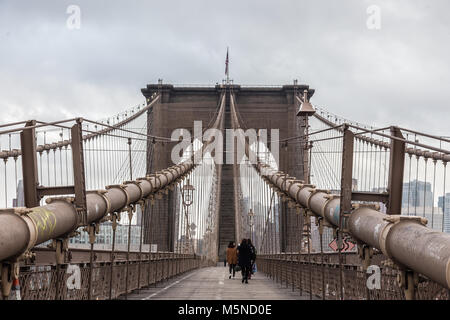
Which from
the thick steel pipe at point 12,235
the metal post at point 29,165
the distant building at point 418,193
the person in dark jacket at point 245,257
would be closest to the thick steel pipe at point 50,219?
the thick steel pipe at point 12,235

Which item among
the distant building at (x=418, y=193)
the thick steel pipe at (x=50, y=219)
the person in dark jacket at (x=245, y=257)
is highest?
the thick steel pipe at (x=50, y=219)

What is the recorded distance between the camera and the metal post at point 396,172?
25.4 feet

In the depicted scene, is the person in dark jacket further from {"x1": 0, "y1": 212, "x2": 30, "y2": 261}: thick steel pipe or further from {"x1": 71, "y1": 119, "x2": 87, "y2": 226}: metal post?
{"x1": 0, "y1": 212, "x2": 30, "y2": 261}: thick steel pipe

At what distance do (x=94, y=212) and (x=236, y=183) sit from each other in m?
36.3

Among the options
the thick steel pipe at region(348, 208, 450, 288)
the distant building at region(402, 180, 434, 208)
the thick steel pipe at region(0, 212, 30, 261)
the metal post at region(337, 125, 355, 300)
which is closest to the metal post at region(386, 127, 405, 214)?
the metal post at region(337, 125, 355, 300)

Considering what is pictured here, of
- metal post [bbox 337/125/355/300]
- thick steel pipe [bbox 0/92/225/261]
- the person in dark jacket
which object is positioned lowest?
the person in dark jacket

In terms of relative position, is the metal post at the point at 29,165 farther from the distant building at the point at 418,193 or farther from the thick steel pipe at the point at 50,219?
the distant building at the point at 418,193

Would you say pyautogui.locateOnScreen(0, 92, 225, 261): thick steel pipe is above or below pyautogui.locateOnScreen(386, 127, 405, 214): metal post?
below

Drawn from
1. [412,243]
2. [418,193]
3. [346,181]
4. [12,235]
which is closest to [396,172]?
[346,181]

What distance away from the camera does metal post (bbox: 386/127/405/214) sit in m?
7.74
